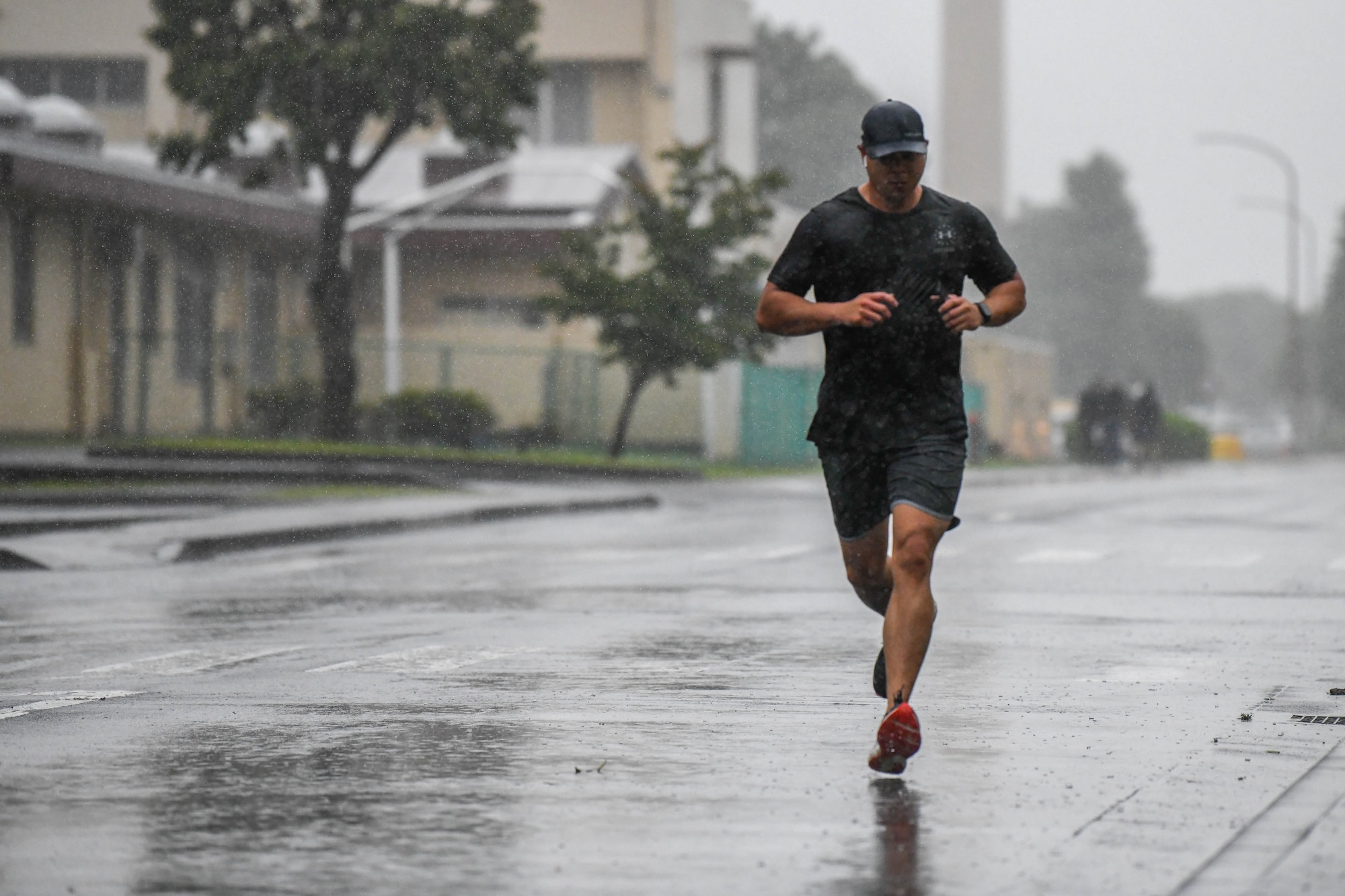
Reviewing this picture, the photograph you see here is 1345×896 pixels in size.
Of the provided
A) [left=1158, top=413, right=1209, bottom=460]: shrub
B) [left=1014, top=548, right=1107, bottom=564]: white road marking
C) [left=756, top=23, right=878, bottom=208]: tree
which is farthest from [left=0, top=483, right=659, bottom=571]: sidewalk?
[left=756, top=23, right=878, bottom=208]: tree

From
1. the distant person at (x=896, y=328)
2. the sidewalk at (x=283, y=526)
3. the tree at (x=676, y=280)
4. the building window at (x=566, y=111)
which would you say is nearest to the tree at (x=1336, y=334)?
the building window at (x=566, y=111)

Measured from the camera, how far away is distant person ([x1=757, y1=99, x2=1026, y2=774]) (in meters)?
7.31

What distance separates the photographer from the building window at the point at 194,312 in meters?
36.4

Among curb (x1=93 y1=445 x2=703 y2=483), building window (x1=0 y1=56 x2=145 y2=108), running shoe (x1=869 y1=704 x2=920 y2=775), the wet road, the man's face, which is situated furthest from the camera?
building window (x1=0 y1=56 x2=145 y2=108)

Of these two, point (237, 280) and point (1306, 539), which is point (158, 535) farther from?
point (237, 280)

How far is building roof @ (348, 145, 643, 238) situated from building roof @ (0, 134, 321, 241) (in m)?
1.97

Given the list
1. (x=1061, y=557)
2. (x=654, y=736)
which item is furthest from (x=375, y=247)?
(x=654, y=736)

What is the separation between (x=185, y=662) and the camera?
34.3 ft

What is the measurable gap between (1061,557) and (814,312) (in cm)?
1139

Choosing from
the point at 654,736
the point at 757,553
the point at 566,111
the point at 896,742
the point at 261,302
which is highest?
the point at 566,111

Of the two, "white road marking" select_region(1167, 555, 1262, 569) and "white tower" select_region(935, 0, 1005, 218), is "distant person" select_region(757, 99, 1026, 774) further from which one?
"white tower" select_region(935, 0, 1005, 218)

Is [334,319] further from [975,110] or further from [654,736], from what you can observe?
[975,110]

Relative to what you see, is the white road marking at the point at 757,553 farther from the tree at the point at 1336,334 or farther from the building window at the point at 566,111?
the tree at the point at 1336,334

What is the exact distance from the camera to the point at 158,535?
1916 centimetres
